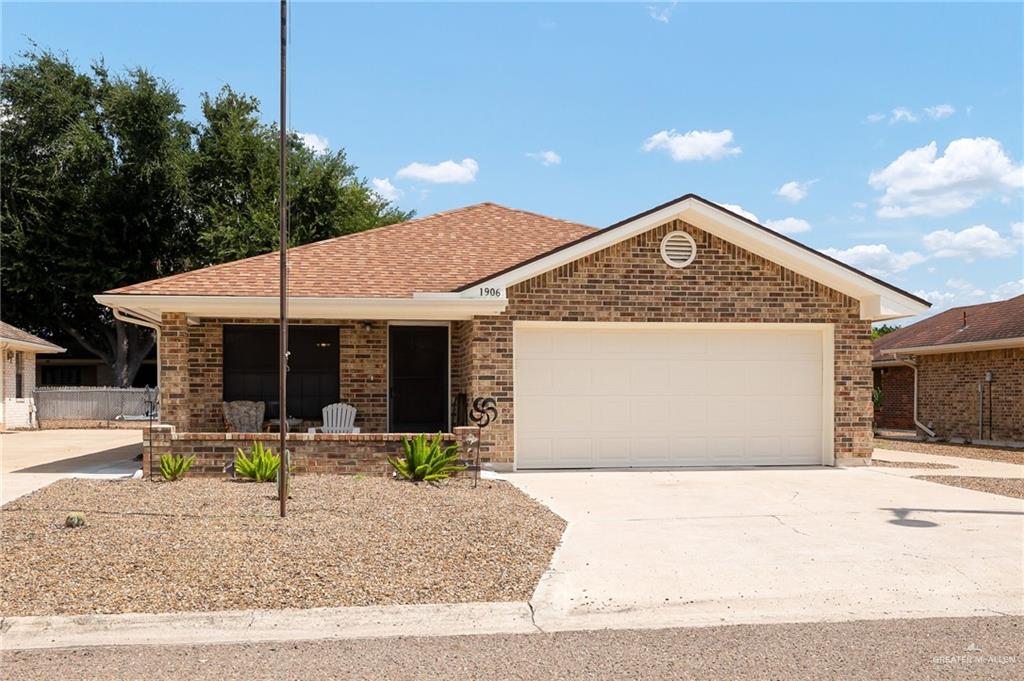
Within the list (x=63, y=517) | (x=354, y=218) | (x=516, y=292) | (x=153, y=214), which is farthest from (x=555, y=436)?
(x=153, y=214)

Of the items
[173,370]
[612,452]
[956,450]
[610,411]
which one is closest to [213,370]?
[173,370]

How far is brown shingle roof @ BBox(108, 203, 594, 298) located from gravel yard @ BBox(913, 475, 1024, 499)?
722 centimetres

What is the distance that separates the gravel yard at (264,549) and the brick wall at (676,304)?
3004 millimetres

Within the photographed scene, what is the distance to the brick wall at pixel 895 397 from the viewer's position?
24.8 metres

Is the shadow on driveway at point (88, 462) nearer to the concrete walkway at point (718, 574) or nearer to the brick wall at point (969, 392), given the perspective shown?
the concrete walkway at point (718, 574)

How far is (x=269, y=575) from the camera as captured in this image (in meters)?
6.11

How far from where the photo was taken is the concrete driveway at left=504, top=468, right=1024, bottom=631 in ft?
19.2

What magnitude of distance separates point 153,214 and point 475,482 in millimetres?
25598

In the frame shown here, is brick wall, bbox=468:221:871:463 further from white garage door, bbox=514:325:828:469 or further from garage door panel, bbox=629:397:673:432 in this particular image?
garage door panel, bbox=629:397:673:432

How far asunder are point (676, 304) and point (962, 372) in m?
11.9

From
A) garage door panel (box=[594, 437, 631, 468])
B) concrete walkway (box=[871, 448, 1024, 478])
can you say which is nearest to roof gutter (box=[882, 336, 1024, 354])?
concrete walkway (box=[871, 448, 1024, 478])

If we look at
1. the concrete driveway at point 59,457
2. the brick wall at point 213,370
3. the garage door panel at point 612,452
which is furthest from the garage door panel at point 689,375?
the concrete driveway at point 59,457

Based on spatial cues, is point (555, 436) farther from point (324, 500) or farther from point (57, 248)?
point (57, 248)

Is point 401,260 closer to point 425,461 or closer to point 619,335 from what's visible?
point 619,335
